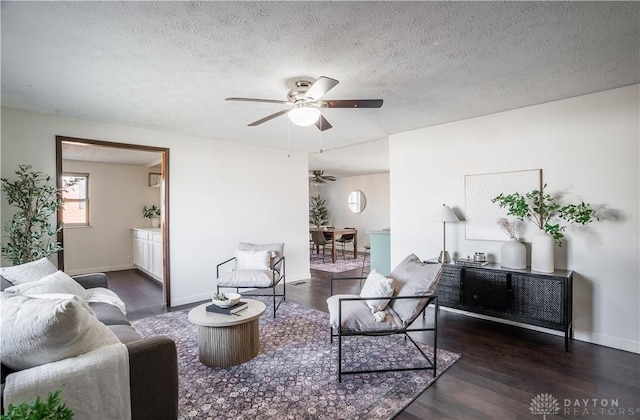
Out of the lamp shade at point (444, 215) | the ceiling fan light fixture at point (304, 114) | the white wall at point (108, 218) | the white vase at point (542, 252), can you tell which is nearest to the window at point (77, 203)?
the white wall at point (108, 218)

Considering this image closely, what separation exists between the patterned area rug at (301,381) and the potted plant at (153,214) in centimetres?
402

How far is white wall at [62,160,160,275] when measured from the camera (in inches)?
242

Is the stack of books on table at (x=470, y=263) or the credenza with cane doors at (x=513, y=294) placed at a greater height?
the stack of books on table at (x=470, y=263)

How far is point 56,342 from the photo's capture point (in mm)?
1360

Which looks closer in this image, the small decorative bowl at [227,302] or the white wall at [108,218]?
the small decorative bowl at [227,302]

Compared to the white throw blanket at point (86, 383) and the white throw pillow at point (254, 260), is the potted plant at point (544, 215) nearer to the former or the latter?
the white throw pillow at point (254, 260)

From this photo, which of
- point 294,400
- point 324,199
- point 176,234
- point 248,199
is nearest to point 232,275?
point 176,234

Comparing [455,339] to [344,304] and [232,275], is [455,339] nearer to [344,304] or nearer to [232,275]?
[344,304]

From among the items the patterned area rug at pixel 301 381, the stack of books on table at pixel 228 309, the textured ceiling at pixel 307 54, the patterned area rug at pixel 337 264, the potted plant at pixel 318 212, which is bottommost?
the patterned area rug at pixel 337 264

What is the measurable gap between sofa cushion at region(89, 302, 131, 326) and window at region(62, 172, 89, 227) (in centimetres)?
453

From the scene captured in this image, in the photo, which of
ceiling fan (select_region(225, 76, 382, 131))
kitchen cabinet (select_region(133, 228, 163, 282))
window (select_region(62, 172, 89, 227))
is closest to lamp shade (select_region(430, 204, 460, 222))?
ceiling fan (select_region(225, 76, 382, 131))

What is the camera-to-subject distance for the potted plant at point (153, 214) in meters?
6.80

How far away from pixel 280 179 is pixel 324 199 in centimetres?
543

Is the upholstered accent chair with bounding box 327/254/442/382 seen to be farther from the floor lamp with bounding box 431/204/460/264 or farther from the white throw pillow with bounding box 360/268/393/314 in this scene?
the floor lamp with bounding box 431/204/460/264
